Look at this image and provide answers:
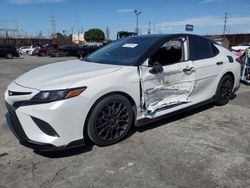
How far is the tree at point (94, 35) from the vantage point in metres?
76.6

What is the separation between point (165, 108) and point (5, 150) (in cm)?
240

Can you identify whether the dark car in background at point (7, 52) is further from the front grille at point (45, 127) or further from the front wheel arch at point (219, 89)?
the front grille at point (45, 127)

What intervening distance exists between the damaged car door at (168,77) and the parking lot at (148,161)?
0.48 meters

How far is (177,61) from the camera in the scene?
14.2 ft

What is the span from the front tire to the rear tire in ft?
7.75

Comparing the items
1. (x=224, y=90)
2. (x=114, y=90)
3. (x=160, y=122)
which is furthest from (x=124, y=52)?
(x=224, y=90)

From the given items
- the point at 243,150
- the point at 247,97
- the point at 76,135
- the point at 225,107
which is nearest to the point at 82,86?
the point at 76,135

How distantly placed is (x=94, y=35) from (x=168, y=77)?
7546cm

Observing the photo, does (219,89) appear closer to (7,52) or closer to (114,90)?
(114,90)

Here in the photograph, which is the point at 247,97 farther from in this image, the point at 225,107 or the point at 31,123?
the point at 31,123

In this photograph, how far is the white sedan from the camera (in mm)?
A: 3113

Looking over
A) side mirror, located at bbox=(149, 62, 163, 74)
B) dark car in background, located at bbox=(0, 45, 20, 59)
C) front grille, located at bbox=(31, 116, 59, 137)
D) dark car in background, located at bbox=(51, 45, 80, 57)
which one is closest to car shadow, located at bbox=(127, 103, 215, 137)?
side mirror, located at bbox=(149, 62, 163, 74)

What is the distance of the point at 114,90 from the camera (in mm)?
3506

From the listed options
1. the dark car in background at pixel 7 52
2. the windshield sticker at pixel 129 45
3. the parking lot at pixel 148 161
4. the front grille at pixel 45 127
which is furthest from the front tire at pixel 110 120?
the dark car in background at pixel 7 52
